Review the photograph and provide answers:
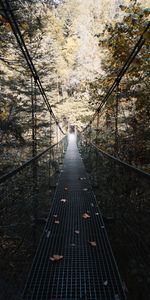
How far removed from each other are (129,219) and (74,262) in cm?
50

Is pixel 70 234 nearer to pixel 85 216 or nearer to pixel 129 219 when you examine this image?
pixel 85 216

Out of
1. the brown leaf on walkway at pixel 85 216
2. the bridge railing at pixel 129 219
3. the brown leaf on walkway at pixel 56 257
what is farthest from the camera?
the brown leaf on walkway at pixel 85 216

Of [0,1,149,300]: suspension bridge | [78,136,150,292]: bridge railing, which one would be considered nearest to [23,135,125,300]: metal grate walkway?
[0,1,149,300]: suspension bridge

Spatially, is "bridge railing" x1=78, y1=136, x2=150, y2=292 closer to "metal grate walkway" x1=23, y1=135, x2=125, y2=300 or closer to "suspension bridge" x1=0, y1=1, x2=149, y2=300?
"suspension bridge" x1=0, y1=1, x2=149, y2=300

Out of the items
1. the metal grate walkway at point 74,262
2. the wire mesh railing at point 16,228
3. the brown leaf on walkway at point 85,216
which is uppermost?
the wire mesh railing at point 16,228

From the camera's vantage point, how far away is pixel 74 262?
6.09ft

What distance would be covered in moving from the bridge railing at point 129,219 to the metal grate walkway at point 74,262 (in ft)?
0.36

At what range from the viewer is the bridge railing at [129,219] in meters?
1.48

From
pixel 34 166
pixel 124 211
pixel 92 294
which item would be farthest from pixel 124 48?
pixel 92 294

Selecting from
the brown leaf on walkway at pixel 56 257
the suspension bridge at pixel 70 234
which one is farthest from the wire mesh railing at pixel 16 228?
the brown leaf on walkway at pixel 56 257

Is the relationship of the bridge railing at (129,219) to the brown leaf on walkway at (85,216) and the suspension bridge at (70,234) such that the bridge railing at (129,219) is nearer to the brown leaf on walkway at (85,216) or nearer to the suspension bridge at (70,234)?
the suspension bridge at (70,234)

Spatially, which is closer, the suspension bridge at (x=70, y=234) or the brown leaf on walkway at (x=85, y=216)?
the suspension bridge at (x=70, y=234)

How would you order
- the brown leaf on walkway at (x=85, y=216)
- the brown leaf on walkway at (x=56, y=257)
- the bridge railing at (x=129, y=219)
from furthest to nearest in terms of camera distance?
the brown leaf on walkway at (x=85, y=216) < the brown leaf on walkway at (x=56, y=257) < the bridge railing at (x=129, y=219)

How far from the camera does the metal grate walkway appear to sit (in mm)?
1513
